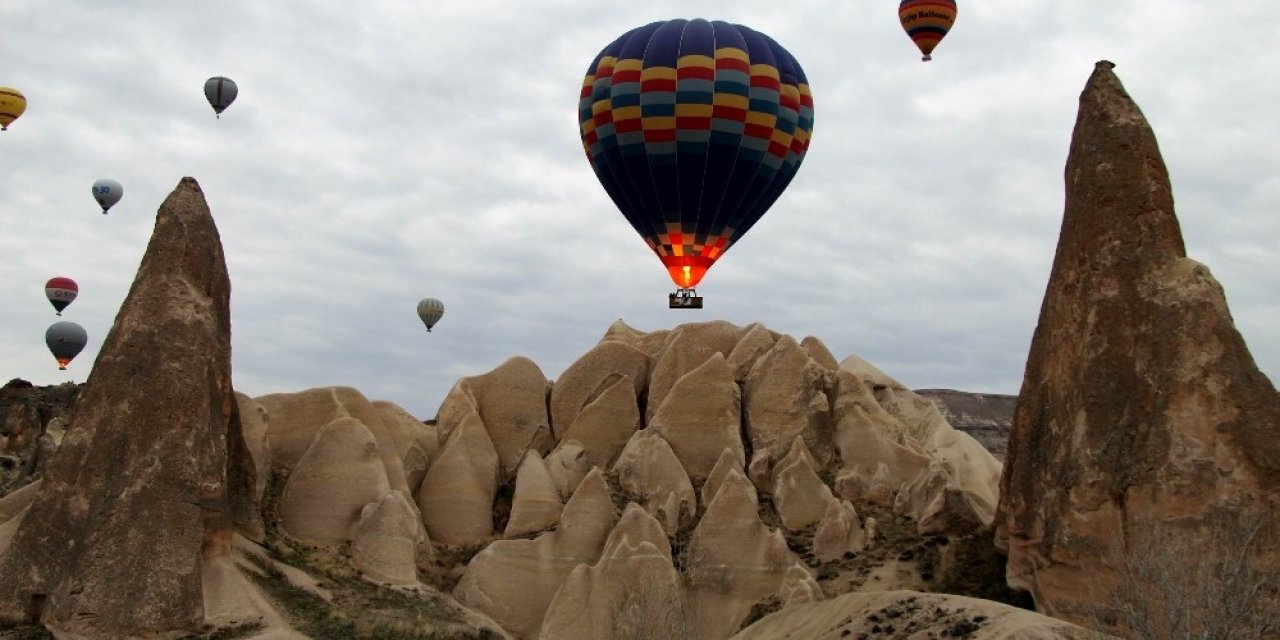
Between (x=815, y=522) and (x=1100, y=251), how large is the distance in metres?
10.6

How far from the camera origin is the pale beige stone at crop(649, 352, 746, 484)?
132ft

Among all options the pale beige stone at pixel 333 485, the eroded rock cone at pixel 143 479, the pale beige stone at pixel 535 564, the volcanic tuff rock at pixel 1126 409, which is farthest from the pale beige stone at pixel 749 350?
the eroded rock cone at pixel 143 479

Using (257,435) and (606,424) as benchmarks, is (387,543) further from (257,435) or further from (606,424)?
(606,424)

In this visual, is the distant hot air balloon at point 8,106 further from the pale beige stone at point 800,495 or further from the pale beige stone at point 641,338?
the pale beige stone at point 800,495

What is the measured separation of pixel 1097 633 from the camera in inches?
897

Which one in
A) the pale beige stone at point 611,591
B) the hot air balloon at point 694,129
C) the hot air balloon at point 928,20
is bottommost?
the pale beige stone at point 611,591

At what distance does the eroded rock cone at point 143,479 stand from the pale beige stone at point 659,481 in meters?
10.2

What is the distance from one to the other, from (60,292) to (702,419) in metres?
45.7

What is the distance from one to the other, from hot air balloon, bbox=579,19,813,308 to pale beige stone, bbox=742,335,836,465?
5025mm

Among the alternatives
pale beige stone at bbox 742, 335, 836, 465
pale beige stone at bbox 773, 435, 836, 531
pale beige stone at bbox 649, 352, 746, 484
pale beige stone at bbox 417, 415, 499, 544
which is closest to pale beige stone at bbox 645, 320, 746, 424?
pale beige stone at bbox 649, 352, 746, 484

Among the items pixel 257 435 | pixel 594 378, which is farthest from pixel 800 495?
pixel 257 435

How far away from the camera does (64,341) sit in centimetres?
7700

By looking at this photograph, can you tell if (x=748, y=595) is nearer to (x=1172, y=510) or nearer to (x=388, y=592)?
(x=388, y=592)

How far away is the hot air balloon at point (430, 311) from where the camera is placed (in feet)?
193
